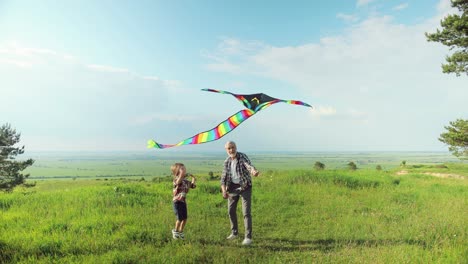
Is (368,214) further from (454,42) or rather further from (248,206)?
(454,42)

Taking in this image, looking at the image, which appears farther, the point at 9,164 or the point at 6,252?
the point at 9,164

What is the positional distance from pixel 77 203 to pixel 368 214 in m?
10.1

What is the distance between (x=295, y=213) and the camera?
36.7ft

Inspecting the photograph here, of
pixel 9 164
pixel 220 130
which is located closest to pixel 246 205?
pixel 220 130

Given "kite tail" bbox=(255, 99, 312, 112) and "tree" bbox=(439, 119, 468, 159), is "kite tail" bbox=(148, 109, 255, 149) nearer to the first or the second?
"kite tail" bbox=(255, 99, 312, 112)

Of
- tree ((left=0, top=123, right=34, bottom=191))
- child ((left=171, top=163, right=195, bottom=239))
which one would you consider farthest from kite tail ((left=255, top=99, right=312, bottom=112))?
tree ((left=0, top=123, right=34, bottom=191))

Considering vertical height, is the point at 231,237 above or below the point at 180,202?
below

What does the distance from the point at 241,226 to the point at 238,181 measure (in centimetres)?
235

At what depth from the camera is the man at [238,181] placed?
7652mm

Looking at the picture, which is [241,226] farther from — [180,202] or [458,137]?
[458,137]

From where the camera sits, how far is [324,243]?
26.1 ft

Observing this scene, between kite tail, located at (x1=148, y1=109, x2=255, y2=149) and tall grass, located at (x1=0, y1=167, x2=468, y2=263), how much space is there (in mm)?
2340

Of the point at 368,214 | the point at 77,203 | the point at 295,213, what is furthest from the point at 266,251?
the point at 77,203

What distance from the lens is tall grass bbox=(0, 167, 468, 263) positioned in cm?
670
